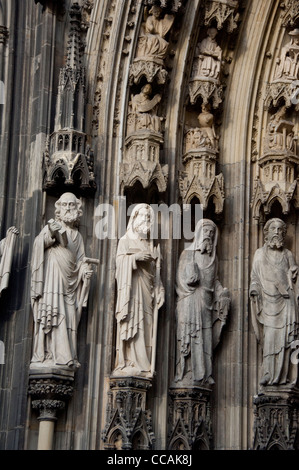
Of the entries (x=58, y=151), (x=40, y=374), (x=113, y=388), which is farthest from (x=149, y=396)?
(x=58, y=151)

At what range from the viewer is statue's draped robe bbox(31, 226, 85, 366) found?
41.0 feet

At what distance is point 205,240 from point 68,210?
164 cm

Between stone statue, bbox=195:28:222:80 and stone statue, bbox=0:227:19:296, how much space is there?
295 cm

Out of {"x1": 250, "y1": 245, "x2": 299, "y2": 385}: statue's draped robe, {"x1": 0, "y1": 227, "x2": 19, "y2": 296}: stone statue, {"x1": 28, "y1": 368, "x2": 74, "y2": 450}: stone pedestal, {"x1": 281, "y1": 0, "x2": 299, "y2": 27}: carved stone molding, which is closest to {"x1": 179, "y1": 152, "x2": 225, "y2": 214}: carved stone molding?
{"x1": 250, "y1": 245, "x2": 299, "y2": 385}: statue's draped robe

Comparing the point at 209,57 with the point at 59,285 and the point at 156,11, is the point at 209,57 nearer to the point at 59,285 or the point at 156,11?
the point at 156,11

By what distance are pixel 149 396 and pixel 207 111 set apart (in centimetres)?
349

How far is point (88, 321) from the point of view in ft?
42.3

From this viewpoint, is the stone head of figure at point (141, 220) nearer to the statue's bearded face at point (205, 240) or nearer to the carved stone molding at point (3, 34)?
the statue's bearded face at point (205, 240)

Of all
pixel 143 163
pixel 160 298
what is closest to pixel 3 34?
pixel 143 163

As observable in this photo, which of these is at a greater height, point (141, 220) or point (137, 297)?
point (141, 220)

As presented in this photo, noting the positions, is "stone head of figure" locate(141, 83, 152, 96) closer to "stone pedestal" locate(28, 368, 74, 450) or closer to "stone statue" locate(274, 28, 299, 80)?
"stone statue" locate(274, 28, 299, 80)

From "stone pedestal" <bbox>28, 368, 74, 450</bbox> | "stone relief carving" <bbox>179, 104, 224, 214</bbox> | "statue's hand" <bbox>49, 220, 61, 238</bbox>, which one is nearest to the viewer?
"stone pedestal" <bbox>28, 368, 74, 450</bbox>

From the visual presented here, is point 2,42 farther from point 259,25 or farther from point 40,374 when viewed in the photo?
point 40,374

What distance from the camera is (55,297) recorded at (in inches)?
496
